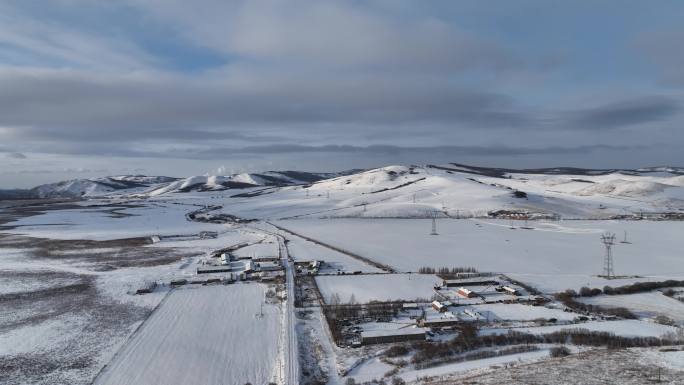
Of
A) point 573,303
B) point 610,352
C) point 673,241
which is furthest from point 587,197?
point 610,352

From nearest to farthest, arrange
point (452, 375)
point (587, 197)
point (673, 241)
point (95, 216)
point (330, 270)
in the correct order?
point (452, 375), point (330, 270), point (673, 241), point (95, 216), point (587, 197)

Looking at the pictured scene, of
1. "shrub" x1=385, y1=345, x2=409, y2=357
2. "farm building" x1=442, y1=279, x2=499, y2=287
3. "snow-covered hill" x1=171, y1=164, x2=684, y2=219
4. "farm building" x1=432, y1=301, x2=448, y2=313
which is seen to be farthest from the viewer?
"snow-covered hill" x1=171, y1=164, x2=684, y2=219

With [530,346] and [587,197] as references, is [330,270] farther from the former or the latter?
[587,197]

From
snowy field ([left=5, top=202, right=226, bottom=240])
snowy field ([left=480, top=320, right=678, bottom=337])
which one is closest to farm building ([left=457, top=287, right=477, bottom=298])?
snowy field ([left=480, top=320, right=678, bottom=337])

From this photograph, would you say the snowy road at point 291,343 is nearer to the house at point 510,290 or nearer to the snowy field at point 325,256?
the snowy field at point 325,256

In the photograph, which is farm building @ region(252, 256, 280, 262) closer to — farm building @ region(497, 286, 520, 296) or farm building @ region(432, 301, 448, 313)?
farm building @ region(432, 301, 448, 313)

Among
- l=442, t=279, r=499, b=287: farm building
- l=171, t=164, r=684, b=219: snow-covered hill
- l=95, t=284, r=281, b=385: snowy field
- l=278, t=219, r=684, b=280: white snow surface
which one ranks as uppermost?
l=171, t=164, r=684, b=219: snow-covered hill
